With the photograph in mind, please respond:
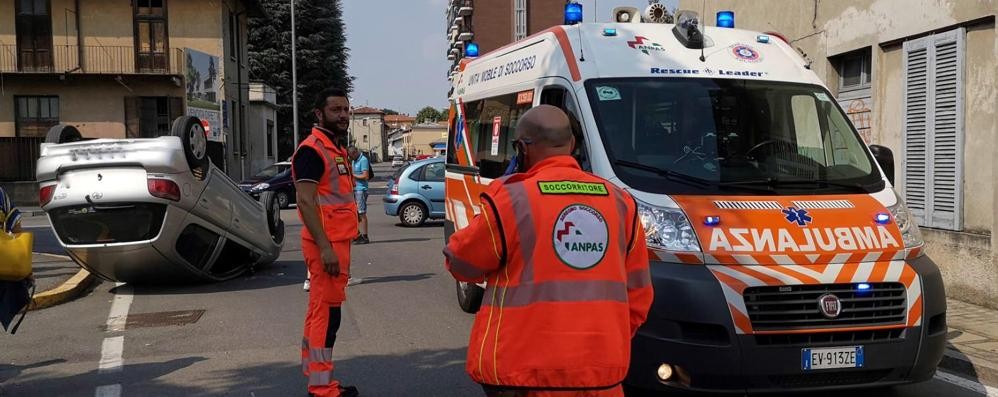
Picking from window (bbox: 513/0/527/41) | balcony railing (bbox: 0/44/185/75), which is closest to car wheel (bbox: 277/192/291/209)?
balcony railing (bbox: 0/44/185/75)

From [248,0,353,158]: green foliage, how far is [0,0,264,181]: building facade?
1310cm

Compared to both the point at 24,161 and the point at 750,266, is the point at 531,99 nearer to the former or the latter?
the point at 750,266

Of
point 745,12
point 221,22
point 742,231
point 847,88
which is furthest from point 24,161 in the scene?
point 742,231

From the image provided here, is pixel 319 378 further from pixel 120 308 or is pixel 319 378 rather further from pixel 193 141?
pixel 193 141

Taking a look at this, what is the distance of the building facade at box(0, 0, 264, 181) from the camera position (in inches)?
1158

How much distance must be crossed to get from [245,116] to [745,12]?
26.8 m

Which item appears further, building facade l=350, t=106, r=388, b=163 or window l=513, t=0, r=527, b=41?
building facade l=350, t=106, r=388, b=163

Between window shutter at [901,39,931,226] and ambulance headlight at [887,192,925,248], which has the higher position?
window shutter at [901,39,931,226]

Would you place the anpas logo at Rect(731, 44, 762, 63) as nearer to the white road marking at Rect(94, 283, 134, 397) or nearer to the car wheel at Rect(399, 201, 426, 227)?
the white road marking at Rect(94, 283, 134, 397)

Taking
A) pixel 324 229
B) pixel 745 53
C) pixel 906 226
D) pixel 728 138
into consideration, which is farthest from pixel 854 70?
pixel 324 229

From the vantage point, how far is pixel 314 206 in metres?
4.84

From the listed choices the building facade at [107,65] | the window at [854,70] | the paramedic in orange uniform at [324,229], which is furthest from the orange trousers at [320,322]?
the building facade at [107,65]

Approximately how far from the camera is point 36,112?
98.0 feet

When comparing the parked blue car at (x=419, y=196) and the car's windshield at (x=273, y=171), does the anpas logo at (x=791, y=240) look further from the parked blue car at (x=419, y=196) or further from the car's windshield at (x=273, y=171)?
the car's windshield at (x=273, y=171)
